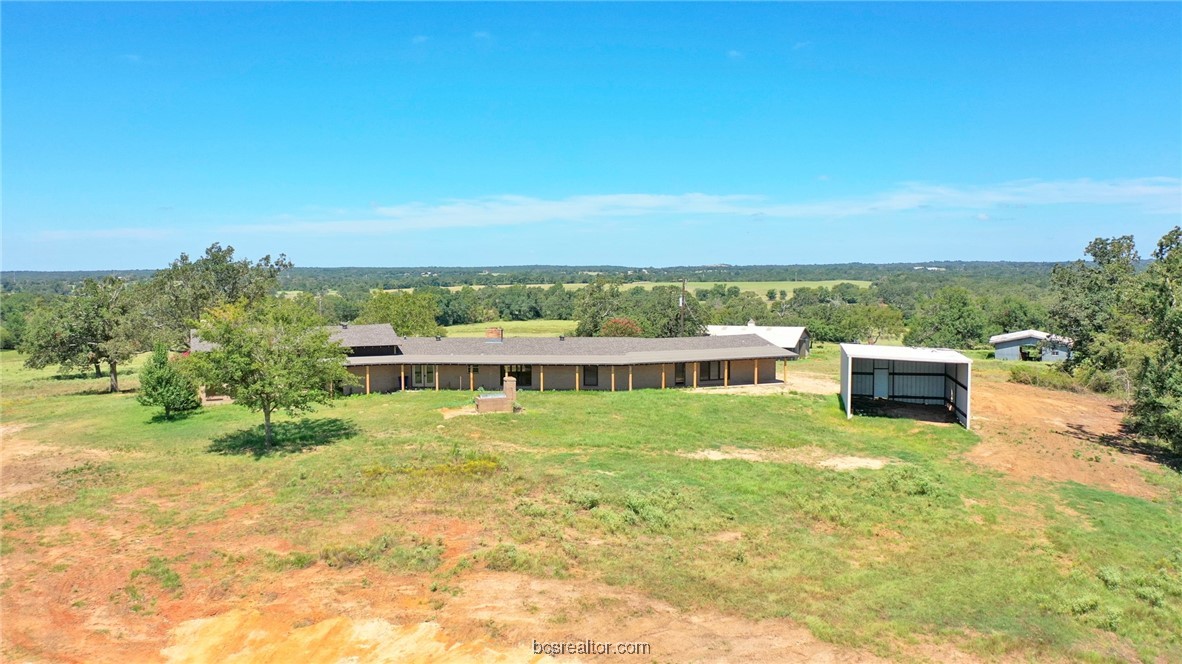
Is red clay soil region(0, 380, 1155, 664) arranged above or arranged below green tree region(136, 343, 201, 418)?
below

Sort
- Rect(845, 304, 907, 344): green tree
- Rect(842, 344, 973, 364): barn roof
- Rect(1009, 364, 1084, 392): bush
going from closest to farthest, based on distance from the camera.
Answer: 1. Rect(842, 344, 973, 364): barn roof
2. Rect(1009, 364, 1084, 392): bush
3. Rect(845, 304, 907, 344): green tree

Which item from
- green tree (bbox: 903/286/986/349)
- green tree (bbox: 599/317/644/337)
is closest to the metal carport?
green tree (bbox: 599/317/644/337)

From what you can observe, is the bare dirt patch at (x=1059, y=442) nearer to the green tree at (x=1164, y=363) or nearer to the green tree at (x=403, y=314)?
the green tree at (x=1164, y=363)

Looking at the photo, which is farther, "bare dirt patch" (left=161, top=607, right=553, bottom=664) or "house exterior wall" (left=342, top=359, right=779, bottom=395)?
"house exterior wall" (left=342, top=359, right=779, bottom=395)

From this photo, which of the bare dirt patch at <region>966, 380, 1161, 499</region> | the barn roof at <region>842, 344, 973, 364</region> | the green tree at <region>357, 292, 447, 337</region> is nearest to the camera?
the bare dirt patch at <region>966, 380, 1161, 499</region>

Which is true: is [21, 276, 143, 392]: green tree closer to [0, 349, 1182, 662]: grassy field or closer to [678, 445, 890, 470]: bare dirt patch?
[0, 349, 1182, 662]: grassy field

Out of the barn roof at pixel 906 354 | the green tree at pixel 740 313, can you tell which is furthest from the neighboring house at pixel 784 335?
the green tree at pixel 740 313

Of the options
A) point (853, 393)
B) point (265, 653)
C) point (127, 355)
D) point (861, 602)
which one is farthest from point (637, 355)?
point (127, 355)
